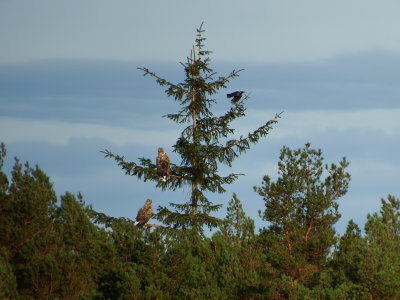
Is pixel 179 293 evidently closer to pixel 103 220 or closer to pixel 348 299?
pixel 348 299

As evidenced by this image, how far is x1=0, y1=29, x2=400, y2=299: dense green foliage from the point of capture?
26016 mm

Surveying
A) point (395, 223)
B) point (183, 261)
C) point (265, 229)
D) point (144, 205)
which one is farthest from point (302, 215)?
point (183, 261)

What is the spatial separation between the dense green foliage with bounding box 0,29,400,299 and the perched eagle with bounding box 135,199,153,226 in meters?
0.98

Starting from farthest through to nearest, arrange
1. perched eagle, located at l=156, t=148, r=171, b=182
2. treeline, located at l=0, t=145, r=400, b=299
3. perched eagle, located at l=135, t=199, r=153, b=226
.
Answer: perched eagle, located at l=156, t=148, r=171, b=182
perched eagle, located at l=135, t=199, r=153, b=226
treeline, located at l=0, t=145, r=400, b=299

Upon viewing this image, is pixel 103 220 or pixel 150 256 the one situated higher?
pixel 103 220

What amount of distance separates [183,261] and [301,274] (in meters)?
5.80

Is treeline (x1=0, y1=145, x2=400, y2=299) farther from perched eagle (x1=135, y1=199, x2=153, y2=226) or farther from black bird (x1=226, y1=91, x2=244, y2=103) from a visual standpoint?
black bird (x1=226, y1=91, x2=244, y2=103)

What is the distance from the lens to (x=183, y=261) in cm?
2717

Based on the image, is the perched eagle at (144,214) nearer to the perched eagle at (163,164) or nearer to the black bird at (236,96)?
the perched eagle at (163,164)

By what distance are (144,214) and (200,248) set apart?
6150 mm

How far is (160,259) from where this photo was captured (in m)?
26.9

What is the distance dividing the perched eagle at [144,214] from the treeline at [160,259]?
2558 mm

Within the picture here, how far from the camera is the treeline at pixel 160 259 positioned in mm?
25703

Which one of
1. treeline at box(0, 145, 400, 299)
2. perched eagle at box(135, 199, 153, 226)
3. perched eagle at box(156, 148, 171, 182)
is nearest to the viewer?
treeline at box(0, 145, 400, 299)
